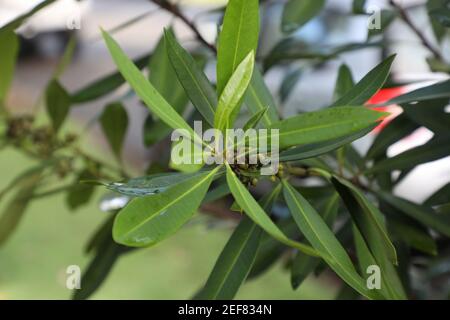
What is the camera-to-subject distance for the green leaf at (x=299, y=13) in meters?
0.91

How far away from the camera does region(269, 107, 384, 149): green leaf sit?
1.71 ft

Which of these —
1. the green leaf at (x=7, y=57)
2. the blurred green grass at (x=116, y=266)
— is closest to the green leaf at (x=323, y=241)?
the green leaf at (x=7, y=57)

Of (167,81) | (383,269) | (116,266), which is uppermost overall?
(116,266)

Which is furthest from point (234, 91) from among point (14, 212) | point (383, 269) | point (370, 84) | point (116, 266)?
point (116, 266)

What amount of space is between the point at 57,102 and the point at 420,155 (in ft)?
1.86

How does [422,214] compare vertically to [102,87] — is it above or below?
below

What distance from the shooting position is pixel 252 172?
0.61 metres

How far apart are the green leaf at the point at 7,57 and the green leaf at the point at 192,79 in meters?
0.31

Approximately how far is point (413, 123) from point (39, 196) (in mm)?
590

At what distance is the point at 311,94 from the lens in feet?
11.1

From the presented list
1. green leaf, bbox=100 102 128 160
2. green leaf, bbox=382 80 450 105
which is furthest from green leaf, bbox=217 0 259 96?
green leaf, bbox=100 102 128 160

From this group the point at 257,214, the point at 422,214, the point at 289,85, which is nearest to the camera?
the point at 257,214

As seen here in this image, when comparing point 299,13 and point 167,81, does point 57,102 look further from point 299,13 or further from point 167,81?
point 299,13
